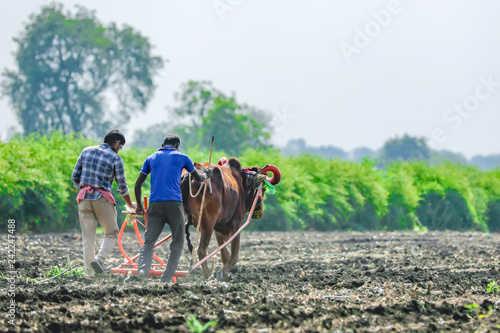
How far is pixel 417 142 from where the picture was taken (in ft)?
343

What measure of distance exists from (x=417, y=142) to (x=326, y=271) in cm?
9767

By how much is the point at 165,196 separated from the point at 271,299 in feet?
6.31

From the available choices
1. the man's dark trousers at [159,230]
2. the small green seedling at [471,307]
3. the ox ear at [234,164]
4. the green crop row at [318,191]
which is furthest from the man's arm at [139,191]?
the green crop row at [318,191]

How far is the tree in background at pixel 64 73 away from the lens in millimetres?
50750

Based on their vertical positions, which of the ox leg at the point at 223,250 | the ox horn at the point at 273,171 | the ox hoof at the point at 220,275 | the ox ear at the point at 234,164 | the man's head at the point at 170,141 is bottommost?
the ox hoof at the point at 220,275

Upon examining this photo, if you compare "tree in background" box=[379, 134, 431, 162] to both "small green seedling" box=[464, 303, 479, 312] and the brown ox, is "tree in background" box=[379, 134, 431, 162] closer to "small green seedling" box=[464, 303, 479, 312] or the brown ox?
the brown ox

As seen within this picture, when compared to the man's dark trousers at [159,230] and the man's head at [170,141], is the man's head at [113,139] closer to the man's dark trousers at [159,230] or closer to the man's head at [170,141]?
the man's head at [170,141]

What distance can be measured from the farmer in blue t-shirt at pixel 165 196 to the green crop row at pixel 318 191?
960 centimetres

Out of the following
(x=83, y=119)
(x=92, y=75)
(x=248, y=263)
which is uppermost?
(x=92, y=75)

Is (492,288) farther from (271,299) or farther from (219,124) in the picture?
(219,124)

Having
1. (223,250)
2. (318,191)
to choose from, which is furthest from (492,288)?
(318,191)

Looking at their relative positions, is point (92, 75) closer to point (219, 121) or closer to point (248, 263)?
point (219, 121)

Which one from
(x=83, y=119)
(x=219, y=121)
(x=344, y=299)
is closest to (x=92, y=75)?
(x=83, y=119)

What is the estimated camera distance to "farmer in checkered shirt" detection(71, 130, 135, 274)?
336 inches
